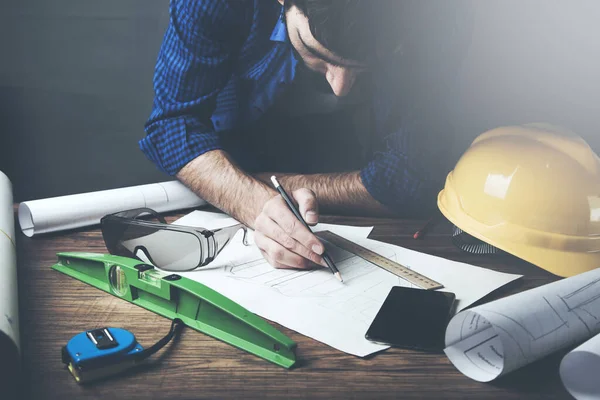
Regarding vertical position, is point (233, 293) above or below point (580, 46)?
below

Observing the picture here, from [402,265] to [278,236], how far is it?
8.4 inches

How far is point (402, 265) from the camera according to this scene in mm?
880

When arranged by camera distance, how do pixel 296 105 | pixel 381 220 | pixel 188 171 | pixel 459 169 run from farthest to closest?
1. pixel 296 105
2. pixel 188 171
3. pixel 381 220
4. pixel 459 169

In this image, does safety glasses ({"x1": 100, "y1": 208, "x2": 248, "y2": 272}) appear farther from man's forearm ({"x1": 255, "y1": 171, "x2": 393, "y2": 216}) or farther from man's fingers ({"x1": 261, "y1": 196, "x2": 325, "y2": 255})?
man's forearm ({"x1": 255, "y1": 171, "x2": 393, "y2": 216})

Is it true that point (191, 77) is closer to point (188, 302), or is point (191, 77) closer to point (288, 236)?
point (288, 236)

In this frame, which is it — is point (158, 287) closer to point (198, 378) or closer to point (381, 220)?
point (198, 378)

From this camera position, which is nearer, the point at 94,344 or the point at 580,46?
the point at 94,344

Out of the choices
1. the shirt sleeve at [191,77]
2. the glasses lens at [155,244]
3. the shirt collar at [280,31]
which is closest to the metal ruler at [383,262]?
the glasses lens at [155,244]

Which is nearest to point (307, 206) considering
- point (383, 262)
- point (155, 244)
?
point (383, 262)

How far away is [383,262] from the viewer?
88 cm

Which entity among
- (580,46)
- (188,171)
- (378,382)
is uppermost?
(580,46)

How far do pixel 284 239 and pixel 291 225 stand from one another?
0.03 m

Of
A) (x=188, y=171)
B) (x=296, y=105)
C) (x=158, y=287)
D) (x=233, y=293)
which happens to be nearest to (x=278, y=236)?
(x=233, y=293)

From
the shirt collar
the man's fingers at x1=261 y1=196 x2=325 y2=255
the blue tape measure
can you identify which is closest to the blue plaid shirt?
the shirt collar
